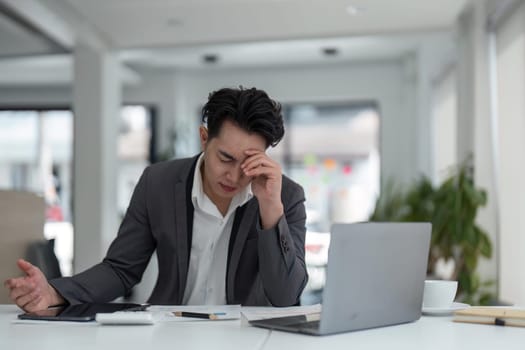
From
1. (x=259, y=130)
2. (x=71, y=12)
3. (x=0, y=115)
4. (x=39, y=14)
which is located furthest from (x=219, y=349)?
(x=0, y=115)

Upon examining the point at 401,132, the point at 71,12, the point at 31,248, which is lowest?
the point at 31,248

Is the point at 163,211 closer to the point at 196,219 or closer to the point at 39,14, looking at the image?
the point at 196,219

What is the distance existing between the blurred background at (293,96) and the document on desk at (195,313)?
70 cm

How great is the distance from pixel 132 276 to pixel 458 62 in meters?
4.39

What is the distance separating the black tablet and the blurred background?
53 cm

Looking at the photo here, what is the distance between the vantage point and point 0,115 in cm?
963

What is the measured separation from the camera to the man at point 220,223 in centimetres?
209

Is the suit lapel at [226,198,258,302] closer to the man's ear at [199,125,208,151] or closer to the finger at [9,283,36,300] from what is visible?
the man's ear at [199,125,208,151]

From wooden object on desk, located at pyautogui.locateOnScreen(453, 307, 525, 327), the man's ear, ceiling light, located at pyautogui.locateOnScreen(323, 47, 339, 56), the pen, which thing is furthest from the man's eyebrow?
ceiling light, located at pyautogui.locateOnScreen(323, 47, 339, 56)

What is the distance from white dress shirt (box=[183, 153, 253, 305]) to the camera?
7.38 ft

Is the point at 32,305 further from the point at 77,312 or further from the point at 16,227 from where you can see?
the point at 16,227

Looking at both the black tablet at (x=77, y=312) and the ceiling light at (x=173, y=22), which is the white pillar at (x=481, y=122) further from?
the black tablet at (x=77, y=312)

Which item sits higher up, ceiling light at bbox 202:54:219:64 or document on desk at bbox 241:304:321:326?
ceiling light at bbox 202:54:219:64

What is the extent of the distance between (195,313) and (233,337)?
34cm
